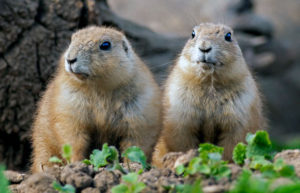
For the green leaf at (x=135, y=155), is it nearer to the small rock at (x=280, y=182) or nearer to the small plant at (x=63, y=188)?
the small plant at (x=63, y=188)

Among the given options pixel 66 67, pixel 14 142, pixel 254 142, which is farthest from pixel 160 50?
pixel 254 142

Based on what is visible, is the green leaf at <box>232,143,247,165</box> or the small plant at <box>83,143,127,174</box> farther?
the small plant at <box>83,143,127,174</box>

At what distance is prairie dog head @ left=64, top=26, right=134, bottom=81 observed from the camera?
6777 millimetres

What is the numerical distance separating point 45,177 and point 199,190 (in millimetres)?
1925

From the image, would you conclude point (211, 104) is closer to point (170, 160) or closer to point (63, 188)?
point (170, 160)

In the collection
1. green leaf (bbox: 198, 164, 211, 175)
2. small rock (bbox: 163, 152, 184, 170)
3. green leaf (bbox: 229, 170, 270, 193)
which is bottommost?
green leaf (bbox: 229, 170, 270, 193)

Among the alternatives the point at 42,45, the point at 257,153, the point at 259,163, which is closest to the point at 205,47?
the point at 257,153

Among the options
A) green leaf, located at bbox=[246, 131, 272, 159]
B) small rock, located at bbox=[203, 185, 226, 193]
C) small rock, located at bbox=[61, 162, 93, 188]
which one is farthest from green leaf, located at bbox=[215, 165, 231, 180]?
small rock, located at bbox=[61, 162, 93, 188]

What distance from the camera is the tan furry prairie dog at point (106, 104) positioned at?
712 centimetres

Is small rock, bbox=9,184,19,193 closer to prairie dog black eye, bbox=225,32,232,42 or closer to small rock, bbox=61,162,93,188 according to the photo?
small rock, bbox=61,162,93,188

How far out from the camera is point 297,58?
19.0 metres

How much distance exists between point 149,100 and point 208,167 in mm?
2615

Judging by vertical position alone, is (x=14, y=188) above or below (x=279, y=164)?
below

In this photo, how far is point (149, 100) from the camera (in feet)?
24.3
